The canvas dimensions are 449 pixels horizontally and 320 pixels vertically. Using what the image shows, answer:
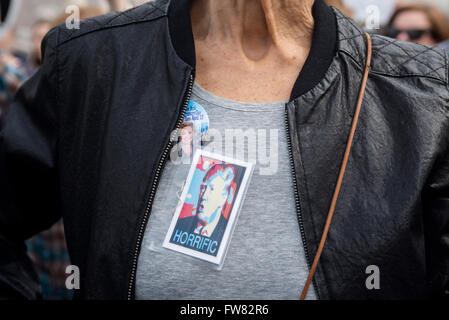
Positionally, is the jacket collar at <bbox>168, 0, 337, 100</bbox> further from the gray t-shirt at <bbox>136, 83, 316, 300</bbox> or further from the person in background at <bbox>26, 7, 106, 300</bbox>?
the person in background at <bbox>26, 7, 106, 300</bbox>

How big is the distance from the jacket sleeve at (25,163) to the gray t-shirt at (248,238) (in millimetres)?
363

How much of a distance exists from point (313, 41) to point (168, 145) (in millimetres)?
506

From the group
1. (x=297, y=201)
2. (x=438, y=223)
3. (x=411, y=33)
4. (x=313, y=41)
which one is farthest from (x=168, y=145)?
(x=411, y=33)

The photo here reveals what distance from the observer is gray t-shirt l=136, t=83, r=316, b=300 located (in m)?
1.31

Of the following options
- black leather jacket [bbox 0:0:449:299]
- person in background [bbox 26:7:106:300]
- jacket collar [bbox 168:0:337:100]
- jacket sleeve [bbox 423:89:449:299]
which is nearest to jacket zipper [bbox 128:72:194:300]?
black leather jacket [bbox 0:0:449:299]

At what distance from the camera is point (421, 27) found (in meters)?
3.65

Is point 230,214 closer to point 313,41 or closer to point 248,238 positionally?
point 248,238

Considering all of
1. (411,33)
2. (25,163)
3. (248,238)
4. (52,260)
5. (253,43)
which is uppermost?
(253,43)

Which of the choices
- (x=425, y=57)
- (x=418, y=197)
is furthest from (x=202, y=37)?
(x=418, y=197)

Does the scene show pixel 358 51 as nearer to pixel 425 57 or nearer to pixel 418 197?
pixel 425 57

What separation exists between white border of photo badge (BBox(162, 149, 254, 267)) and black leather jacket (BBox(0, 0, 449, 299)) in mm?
78

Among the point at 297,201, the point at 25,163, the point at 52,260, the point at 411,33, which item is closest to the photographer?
the point at 297,201

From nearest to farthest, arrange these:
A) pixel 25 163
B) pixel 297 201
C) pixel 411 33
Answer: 1. pixel 297 201
2. pixel 25 163
3. pixel 411 33
